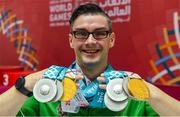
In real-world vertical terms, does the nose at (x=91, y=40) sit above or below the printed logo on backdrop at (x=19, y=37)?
above

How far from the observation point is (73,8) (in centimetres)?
265

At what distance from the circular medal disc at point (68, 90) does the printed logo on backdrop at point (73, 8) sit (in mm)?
1461

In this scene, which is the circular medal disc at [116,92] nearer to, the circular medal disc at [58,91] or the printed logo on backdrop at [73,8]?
the circular medal disc at [58,91]

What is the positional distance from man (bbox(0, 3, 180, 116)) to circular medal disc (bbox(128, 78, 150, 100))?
8cm

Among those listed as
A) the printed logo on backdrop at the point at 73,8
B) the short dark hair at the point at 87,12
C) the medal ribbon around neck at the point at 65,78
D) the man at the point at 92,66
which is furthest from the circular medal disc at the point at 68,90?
the printed logo on backdrop at the point at 73,8

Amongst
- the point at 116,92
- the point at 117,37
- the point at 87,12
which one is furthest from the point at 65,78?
the point at 117,37

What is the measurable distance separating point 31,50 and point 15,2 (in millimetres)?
517

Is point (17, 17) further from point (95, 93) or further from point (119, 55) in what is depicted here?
point (95, 93)

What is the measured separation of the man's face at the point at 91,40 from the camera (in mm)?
1035

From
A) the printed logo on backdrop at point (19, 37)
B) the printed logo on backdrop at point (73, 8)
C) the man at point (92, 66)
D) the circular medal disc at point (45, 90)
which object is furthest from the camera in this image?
the printed logo on backdrop at point (19, 37)

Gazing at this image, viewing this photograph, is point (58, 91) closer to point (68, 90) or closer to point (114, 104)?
point (68, 90)

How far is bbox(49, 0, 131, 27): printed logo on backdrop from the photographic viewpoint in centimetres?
231

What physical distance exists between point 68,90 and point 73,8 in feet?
6.00

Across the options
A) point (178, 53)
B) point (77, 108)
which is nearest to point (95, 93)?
point (77, 108)
